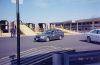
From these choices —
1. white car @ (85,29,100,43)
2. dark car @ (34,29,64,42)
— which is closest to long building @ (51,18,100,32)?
dark car @ (34,29,64,42)

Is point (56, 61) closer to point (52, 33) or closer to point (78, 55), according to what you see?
point (78, 55)

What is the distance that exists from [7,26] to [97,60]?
92.8 feet

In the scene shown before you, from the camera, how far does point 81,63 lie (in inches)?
123

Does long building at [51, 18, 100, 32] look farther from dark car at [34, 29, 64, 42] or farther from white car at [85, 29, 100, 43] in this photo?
white car at [85, 29, 100, 43]

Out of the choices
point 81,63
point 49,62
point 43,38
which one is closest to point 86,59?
point 81,63

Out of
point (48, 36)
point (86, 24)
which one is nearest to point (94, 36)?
point (48, 36)

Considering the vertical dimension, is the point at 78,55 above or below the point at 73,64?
above

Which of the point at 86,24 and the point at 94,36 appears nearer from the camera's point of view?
the point at 94,36

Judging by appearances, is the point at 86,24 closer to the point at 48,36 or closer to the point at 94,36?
the point at 48,36

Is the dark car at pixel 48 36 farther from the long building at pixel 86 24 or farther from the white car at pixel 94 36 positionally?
the long building at pixel 86 24

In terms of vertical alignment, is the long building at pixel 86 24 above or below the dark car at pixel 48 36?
above

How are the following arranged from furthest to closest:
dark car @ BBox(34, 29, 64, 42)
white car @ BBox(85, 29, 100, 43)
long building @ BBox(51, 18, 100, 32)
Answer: long building @ BBox(51, 18, 100, 32) → dark car @ BBox(34, 29, 64, 42) → white car @ BBox(85, 29, 100, 43)

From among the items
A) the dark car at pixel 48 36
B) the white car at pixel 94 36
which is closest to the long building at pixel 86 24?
the dark car at pixel 48 36

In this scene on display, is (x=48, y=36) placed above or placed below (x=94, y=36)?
below
